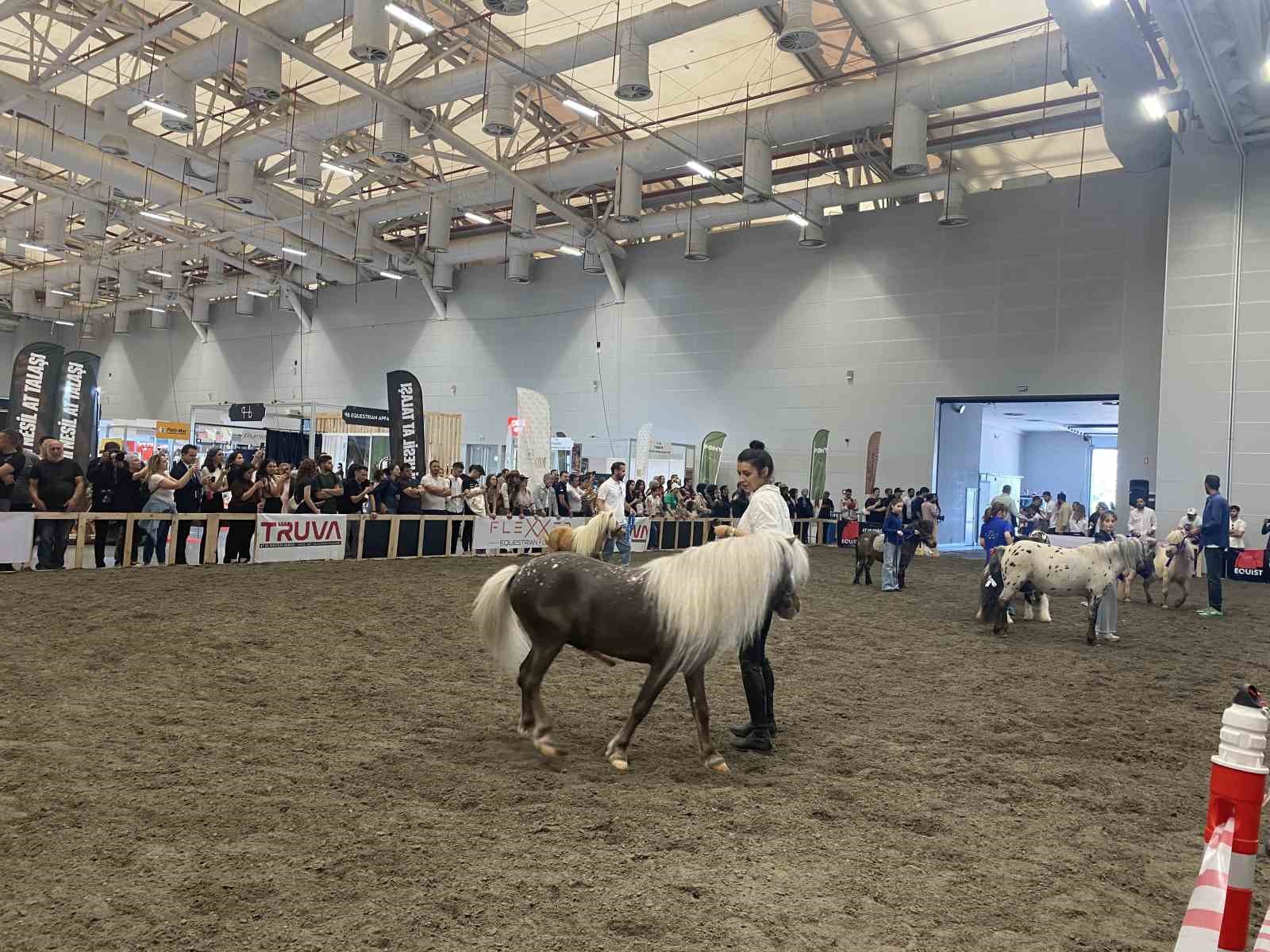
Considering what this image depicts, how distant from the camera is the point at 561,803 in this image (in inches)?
139

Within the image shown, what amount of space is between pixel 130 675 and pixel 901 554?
973cm

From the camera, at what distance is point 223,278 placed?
107 feet

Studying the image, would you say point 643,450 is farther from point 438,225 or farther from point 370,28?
point 370,28

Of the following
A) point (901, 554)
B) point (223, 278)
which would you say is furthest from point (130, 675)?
point (223, 278)

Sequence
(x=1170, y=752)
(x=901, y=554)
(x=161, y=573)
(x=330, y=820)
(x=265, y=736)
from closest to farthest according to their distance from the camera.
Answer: (x=330, y=820), (x=265, y=736), (x=1170, y=752), (x=161, y=573), (x=901, y=554)

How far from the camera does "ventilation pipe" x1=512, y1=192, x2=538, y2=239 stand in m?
21.0

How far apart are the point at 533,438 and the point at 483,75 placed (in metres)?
6.64

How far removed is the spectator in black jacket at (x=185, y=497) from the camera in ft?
36.0

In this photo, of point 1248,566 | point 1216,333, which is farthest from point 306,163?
point 1248,566

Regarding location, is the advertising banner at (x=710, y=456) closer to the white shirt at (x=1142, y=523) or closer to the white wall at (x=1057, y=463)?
the white shirt at (x=1142, y=523)

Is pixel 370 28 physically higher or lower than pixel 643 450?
higher

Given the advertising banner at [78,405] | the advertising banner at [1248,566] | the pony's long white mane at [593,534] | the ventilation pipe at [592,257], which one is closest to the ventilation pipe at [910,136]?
the advertising banner at [1248,566]

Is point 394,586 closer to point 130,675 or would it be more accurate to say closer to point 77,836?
point 130,675

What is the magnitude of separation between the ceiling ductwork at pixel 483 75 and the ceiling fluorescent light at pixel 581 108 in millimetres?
608
